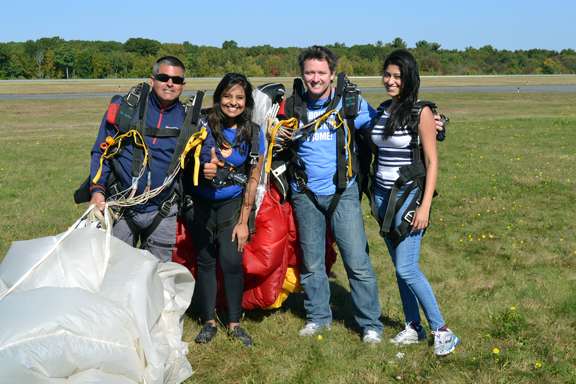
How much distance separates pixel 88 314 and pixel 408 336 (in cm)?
224

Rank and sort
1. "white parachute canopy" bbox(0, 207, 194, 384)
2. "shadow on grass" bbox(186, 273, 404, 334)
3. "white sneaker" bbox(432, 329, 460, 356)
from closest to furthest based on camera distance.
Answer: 1. "white parachute canopy" bbox(0, 207, 194, 384)
2. "white sneaker" bbox(432, 329, 460, 356)
3. "shadow on grass" bbox(186, 273, 404, 334)

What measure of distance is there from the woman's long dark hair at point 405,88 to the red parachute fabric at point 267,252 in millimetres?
1176

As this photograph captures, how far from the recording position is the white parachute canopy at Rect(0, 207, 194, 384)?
9.68 ft

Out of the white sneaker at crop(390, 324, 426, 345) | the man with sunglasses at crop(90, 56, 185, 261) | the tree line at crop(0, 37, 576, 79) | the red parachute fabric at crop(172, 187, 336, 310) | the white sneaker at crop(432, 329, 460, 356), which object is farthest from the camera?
the tree line at crop(0, 37, 576, 79)

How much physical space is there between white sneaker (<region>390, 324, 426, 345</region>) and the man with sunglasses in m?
1.86

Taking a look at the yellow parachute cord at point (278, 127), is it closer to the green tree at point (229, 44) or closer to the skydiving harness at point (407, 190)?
the skydiving harness at point (407, 190)

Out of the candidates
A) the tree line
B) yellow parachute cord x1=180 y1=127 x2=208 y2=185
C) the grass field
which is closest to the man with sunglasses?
yellow parachute cord x1=180 y1=127 x2=208 y2=185

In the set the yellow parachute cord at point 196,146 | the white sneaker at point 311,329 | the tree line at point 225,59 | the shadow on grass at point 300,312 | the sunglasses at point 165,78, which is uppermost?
the tree line at point 225,59

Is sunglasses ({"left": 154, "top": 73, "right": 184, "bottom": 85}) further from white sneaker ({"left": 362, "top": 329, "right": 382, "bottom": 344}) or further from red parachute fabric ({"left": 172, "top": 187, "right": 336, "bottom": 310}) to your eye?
white sneaker ({"left": 362, "top": 329, "right": 382, "bottom": 344})

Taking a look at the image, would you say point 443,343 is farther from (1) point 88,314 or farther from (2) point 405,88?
(1) point 88,314

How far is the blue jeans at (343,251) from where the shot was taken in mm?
4090

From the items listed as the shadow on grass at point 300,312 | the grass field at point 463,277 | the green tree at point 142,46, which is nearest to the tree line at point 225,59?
the green tree at point 142,46

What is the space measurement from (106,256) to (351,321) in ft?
6.95

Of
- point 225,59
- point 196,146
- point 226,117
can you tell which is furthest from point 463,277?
point 225,59
